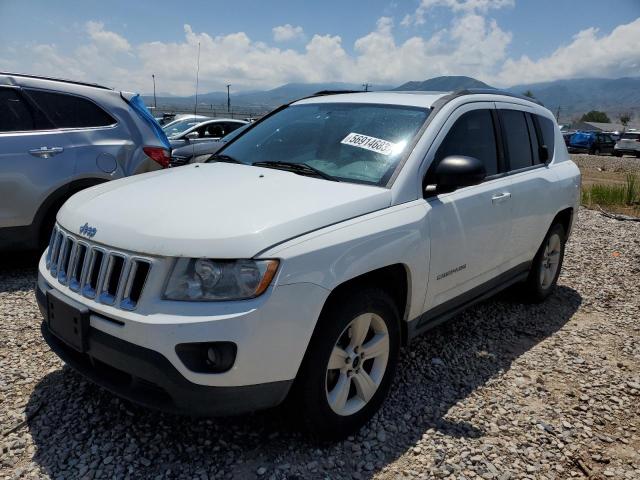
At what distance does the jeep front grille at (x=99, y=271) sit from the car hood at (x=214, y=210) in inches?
2.2

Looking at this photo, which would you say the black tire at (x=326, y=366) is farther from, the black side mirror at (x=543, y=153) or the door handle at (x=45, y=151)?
the door handle at (x=45, y=151)

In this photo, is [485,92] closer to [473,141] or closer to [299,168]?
[473,141]

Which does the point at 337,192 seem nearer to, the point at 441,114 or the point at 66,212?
the point at 441,114

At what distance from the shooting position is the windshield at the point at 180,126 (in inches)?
458

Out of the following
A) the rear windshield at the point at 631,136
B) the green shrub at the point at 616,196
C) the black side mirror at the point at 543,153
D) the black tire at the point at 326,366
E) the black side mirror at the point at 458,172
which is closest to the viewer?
the black tire at the point at 326,366

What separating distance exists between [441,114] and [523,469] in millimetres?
2004

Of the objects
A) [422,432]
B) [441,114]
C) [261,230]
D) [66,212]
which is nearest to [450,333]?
[422,432]

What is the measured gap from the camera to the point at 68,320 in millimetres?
2262

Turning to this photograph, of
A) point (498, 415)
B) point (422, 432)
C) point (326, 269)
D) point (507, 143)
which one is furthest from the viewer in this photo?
point (507, 143)

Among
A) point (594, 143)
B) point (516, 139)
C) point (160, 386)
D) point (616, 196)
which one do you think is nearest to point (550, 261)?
point (516, 139)

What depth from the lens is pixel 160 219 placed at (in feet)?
7.23

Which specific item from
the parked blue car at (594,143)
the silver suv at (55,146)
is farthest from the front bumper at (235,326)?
the parked blue car at (594,143)

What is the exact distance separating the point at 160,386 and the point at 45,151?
3.39m

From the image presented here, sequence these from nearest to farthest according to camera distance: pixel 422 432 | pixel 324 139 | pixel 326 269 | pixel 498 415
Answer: pixel 326 269, pixel 422 432, pixel 498 415, pixel 324 139
